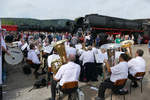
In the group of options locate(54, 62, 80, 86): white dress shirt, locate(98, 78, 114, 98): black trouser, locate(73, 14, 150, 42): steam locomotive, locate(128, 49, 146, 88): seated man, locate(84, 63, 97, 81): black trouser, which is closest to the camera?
locate(54, 62, 80, 86): white dress shirt

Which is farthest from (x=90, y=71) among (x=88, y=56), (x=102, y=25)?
(x=102, y=25)

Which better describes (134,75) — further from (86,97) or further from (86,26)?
(86,26)

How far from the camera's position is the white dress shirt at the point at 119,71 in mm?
3760

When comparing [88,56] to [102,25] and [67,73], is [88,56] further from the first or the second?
[102,25]

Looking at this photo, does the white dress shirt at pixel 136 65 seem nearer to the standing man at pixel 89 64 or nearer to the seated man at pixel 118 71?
the seated man at pixel 118 71

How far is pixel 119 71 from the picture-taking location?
377 cm

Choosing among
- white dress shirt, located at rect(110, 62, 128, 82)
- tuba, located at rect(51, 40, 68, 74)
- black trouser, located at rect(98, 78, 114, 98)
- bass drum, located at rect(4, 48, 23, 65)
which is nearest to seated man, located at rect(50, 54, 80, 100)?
tuba, located at rect(51, 40, 68, 74)

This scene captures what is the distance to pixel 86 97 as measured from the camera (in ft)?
15.5

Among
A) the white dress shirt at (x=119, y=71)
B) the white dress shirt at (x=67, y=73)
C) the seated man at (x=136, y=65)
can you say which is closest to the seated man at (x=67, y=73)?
the white dress shirt at (x=67, y=73)

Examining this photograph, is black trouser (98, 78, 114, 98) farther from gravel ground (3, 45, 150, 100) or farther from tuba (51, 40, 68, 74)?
tuba (51, 40, 68, 74)

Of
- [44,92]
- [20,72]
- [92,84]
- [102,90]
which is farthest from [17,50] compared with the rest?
[102,90]

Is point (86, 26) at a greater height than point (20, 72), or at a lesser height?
greater

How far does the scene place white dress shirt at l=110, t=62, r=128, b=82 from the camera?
3.76m

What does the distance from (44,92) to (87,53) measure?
218 centimetres
